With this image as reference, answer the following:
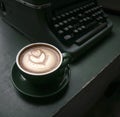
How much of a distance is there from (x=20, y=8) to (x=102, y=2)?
42cm

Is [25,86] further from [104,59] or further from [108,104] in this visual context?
[108,104]

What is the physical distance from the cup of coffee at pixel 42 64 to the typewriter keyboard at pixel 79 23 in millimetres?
122

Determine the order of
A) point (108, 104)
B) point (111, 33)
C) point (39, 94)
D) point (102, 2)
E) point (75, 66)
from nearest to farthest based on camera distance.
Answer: point (39, 94), point (75, 66), point (111, 33), point (102, 2), point (108, 104)

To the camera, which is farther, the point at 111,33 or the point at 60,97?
the point at 111,33

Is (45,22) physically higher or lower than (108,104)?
higher

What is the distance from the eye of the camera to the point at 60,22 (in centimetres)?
76

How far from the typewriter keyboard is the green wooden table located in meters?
0.06

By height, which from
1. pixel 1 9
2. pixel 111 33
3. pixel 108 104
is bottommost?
pixel 108 104

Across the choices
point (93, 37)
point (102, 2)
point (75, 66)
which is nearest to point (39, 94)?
point (75, 66)

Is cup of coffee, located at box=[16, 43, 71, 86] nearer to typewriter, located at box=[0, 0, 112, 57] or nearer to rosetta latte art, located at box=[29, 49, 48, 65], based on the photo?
rosetta latte art, located at box=[29, 49, 48, 65]

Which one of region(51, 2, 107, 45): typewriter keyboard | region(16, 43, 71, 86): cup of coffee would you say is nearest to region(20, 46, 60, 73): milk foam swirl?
region(16, 43, 71, 86): cup of coffee

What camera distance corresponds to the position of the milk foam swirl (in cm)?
59

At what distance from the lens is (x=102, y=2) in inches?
39.3

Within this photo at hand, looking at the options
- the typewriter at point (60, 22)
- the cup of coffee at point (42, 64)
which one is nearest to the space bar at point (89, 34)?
the typewriter at point (60, 22)
